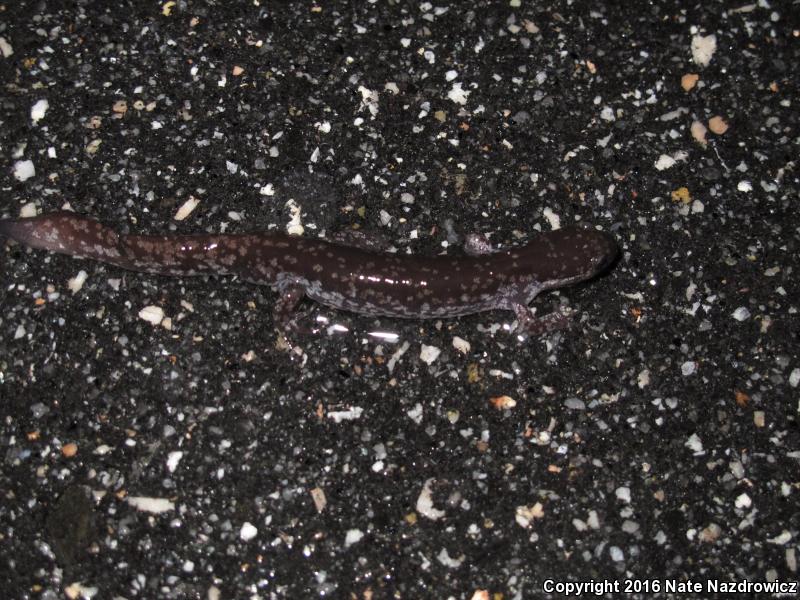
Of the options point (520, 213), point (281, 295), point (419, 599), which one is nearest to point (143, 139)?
point (281, 295)

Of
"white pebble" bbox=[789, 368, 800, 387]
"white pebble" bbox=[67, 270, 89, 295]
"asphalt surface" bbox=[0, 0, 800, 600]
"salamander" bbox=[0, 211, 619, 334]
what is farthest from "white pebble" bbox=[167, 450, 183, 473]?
"white pebble" bbox=[789, 368, 800, 387]

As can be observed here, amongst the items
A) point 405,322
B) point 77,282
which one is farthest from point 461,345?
point 77,282

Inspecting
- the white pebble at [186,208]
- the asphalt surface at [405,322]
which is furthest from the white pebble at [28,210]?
the white pebble at [186,208]

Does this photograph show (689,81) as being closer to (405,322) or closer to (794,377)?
(794,377)

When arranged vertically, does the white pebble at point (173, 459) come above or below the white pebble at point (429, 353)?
below

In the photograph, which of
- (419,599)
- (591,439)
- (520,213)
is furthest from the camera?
(520,213)

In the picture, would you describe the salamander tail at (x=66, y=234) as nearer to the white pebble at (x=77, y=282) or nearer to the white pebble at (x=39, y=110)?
the white pebble at (x=77, y=282)

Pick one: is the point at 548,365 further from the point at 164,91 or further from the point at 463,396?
the point at 164,91

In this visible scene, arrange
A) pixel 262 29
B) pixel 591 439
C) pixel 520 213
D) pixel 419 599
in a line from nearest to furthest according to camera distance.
→ pixel 419 599, pixel 591 439, pixel 520 213, pixel 262 29
